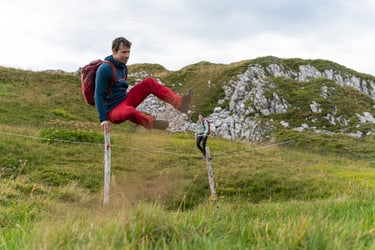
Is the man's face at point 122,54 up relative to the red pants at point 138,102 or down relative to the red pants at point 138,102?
up

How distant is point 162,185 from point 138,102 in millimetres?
7499

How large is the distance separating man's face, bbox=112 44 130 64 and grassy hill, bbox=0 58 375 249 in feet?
6.60

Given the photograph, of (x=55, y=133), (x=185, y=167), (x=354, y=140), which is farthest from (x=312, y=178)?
(x=354, y=140)

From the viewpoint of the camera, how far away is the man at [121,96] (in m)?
6.06

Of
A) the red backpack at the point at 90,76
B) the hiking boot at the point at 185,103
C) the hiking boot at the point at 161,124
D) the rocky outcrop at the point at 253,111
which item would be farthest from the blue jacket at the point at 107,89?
the rocky outcrop at the point at 253,111

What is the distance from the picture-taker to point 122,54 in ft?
20.3

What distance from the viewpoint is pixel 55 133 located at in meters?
19.2

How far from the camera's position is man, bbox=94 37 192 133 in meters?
6.06

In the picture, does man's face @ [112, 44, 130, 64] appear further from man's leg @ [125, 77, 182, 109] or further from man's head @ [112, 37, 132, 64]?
man's leg @ [125, 77, 182, 109]

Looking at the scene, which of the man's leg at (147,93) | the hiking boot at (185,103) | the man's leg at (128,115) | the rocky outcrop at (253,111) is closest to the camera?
the man's leg at (128,115)

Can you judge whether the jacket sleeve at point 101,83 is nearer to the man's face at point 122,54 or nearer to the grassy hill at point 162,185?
the man's face at point 122,54

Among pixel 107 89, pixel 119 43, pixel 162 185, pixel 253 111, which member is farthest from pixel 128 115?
pixel 253 111

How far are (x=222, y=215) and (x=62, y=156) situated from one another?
14.0m

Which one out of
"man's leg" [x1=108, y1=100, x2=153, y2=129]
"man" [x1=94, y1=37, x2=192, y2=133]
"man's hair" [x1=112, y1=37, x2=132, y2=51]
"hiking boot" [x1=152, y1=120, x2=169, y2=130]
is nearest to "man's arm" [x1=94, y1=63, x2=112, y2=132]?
"man" [x1=94, y1=37, x2=192, y2=133]
